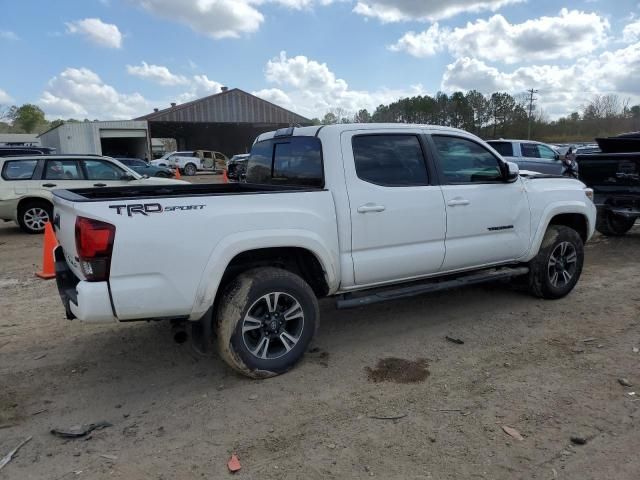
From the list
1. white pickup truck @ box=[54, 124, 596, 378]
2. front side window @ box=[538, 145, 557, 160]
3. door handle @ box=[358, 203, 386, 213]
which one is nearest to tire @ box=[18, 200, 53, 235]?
white pickup truck @ box=[54, 124, 596, 378]

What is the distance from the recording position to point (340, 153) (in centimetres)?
409

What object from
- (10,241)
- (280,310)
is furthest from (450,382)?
(10,241)

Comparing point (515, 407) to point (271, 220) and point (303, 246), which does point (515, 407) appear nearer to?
point (303, 246)

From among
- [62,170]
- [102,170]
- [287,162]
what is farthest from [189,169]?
[287,162]

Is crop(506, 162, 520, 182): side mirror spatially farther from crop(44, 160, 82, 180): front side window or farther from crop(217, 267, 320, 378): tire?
crop(44, 160, 82, 180): front side window

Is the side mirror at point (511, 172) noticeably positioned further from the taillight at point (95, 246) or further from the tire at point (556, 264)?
the taillight at point (95, 246)

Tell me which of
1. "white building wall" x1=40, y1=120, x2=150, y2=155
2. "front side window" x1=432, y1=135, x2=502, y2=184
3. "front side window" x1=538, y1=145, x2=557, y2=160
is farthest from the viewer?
"white building wall" x1=40, y1=120, x2=150, y2=155

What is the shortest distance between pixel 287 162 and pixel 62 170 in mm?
8406

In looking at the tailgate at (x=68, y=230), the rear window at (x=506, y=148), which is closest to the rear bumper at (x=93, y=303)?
the tailgate at (x=68, y=230)

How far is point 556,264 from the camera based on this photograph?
5.55m

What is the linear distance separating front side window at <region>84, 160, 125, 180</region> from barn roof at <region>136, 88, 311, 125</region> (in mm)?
34248

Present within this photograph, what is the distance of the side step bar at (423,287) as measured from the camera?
4129mm

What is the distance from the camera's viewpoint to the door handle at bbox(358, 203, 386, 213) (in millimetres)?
4035

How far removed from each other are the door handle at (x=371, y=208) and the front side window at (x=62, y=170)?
9.03 m
